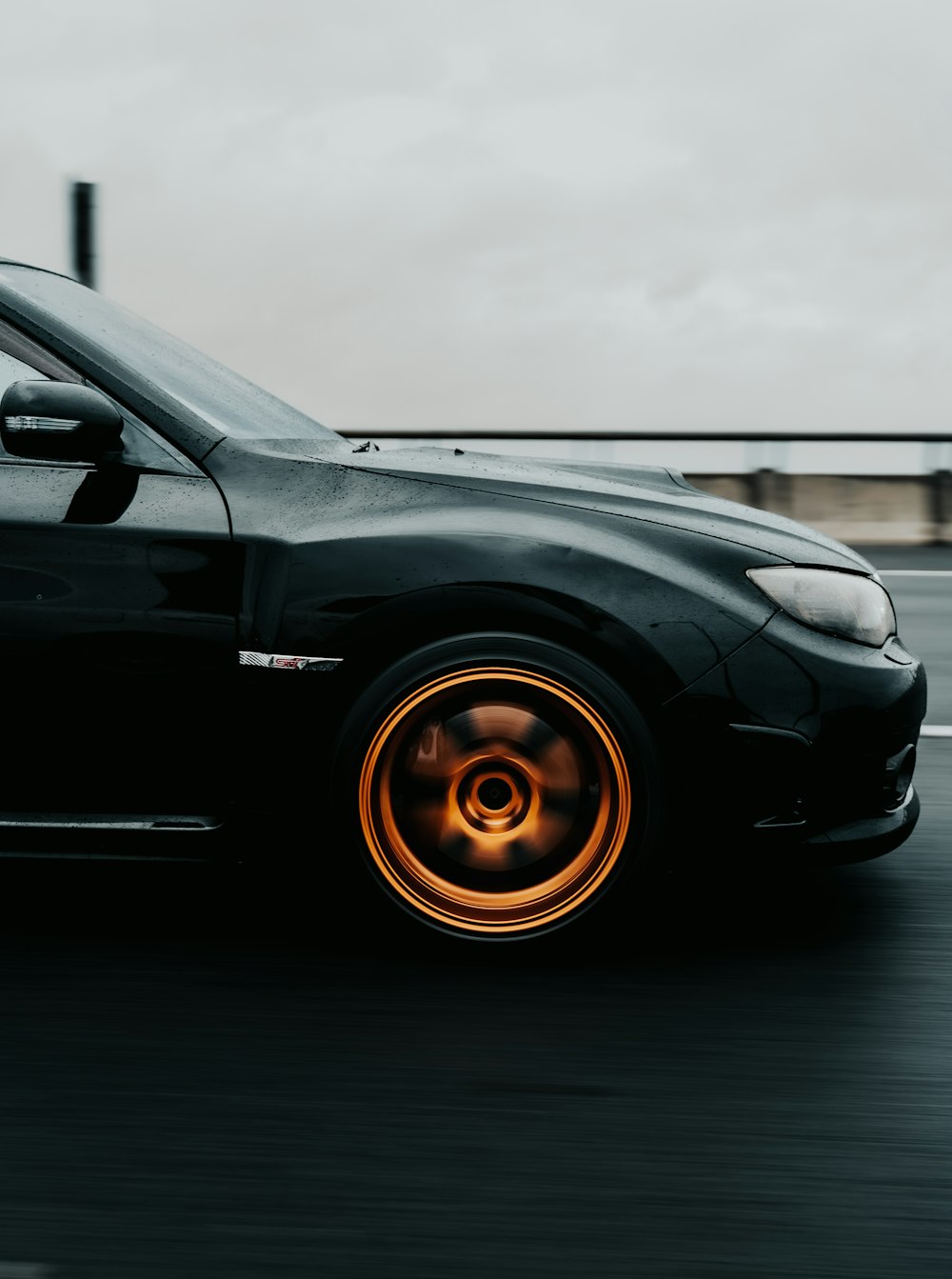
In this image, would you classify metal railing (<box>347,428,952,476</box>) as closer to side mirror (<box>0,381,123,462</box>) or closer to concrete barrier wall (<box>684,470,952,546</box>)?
concrete barrier wall (<box>684,470,952,546</box>)

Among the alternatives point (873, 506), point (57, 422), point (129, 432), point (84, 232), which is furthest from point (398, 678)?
point (873, 506)

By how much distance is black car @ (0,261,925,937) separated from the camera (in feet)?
12.5

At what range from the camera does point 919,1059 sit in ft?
11.1

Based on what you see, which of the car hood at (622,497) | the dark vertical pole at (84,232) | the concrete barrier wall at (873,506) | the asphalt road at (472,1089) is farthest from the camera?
the concrete barrier wall at (873,506)

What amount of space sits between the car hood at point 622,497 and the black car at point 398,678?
39 millimetres

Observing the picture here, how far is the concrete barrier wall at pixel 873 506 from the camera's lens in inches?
579

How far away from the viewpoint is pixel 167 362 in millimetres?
4367

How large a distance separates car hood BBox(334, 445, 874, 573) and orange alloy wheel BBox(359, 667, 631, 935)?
0.47 metres

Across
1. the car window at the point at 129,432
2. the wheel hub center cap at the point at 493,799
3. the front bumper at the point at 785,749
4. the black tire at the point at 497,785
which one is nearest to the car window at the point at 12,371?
the car window at the point at 129,432

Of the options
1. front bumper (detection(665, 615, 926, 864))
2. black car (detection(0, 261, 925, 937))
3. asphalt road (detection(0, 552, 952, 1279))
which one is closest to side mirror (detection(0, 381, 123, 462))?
black car (detection(0, 261, 925, 937))

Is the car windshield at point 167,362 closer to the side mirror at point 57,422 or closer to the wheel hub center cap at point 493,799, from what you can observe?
the side mirror at point 57,422

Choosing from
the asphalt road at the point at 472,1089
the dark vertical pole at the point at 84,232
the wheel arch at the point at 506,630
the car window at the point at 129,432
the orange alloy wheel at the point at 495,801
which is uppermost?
the dark vertical pole at the point at 84,232

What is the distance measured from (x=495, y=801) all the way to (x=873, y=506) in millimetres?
11432

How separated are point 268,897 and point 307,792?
647 millimetres
